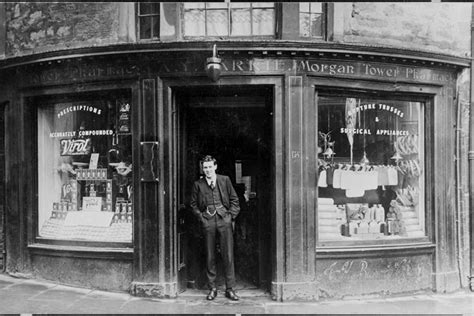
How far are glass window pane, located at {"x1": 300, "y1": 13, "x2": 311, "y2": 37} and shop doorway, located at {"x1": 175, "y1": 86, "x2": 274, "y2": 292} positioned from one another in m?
1.09

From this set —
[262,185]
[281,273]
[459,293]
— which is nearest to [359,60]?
[262,185]

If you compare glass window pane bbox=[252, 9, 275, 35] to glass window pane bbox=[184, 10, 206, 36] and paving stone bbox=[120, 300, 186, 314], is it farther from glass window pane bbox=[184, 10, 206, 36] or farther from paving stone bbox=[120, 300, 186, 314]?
paving stone bbox=[120, 300, 186, 314]

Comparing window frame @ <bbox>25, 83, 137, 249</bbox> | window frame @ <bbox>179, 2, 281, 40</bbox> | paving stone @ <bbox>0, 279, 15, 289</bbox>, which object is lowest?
paving stone @ <bbox>0, 279, 15, 289</bbox>

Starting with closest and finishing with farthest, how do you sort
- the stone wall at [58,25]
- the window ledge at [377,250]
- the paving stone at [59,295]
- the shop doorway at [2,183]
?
the paving stone at [59,295], the window ledge at [377,250], the stone wall at [58,25], the shop doorway at [2,183]

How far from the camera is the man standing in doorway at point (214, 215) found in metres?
7.66

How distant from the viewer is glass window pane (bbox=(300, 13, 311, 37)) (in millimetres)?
7898

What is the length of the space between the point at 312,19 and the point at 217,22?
58.1 inches

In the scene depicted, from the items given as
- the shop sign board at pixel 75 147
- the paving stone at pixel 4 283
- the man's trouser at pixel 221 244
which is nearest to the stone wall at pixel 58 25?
the shop sign board at pixel 75 147

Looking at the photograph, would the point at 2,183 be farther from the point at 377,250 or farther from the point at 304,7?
the point at 377,250

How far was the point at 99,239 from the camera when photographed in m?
8.27

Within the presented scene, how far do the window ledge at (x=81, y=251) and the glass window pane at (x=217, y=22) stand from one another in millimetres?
3626

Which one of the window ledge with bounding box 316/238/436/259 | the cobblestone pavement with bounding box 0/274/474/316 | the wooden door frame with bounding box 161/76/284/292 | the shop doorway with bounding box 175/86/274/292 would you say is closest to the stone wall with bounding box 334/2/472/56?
the wooden door frame with bounding box 161/76/284/292

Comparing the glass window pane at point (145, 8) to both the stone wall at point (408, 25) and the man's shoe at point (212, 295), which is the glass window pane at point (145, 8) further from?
the man's shoe at point (212, 295)

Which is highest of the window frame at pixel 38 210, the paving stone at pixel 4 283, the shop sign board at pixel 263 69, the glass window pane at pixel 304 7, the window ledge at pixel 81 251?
the glass window pane at pixel 304 7
